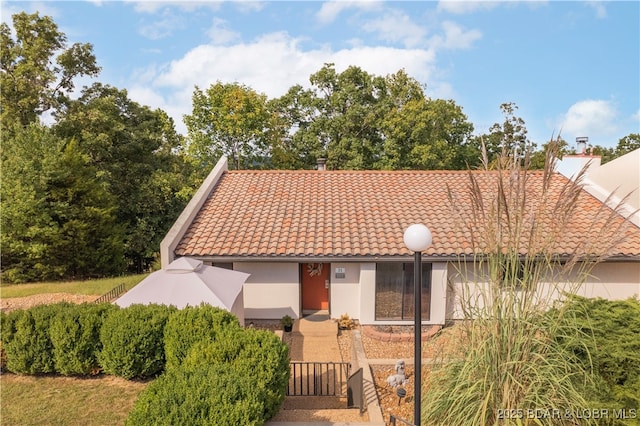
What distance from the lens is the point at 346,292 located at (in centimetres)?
1173

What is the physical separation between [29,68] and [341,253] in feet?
65.4

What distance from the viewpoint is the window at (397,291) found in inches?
439

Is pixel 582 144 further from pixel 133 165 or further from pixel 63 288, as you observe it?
pixel 133 165

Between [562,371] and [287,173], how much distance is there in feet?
41.8

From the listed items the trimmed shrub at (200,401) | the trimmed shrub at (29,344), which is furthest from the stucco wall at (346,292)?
the trimmed shrub at (29,344)

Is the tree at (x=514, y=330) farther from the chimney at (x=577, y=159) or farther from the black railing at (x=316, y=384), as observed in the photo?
the chimney at (x=577, y=159)

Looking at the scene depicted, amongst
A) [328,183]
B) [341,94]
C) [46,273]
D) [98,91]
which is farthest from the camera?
[341,94]

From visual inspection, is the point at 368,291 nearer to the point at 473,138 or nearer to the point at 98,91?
the point at 98,91

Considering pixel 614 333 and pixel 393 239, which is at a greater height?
pixel 393 239

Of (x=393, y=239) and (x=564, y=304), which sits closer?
(x=564, y=304)

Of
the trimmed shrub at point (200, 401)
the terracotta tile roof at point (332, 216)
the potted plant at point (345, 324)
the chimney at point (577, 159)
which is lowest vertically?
the potted plant at point (345, 324)

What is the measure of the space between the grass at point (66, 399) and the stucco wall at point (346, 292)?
622 cm

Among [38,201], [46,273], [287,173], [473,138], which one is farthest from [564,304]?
[473,138]

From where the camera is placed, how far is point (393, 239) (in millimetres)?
11211
